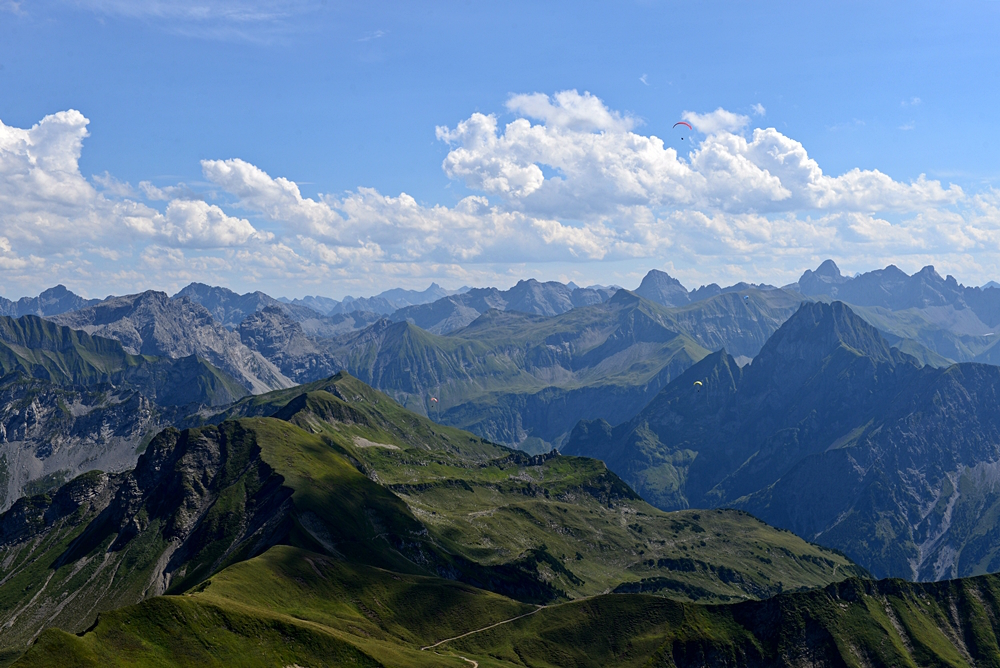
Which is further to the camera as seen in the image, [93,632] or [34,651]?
[93,632]

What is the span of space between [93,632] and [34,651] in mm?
19971

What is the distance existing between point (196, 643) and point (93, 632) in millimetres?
24194

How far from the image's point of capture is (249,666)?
651 ft

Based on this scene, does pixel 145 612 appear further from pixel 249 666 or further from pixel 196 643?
pixel 249 666

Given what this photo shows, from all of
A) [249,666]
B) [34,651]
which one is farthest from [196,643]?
[34,651]

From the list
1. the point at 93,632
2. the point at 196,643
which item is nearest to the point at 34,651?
the point at 93,632

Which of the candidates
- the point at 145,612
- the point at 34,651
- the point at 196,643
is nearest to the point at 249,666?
the point at 196,643

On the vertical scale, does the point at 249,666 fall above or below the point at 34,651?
below

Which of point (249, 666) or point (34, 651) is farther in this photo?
point (249, 666)

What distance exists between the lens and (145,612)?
199625mm

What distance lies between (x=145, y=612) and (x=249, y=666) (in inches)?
1187

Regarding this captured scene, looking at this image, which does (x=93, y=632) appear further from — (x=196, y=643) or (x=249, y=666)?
(x=249, y=666)

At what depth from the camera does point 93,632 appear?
7505 inches

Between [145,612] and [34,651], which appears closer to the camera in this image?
[34,651]
